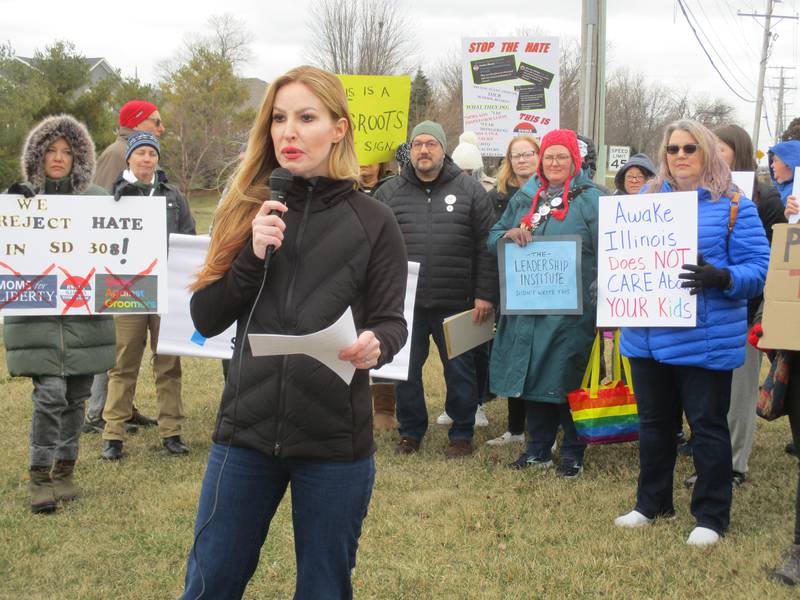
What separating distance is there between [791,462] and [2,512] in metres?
5.22

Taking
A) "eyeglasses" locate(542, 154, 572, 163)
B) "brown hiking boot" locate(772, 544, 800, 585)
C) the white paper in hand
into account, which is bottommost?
"brown hiking boot" locate(772, 544, 800, 585)

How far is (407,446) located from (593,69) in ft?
17.2

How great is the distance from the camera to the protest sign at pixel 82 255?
17.3 feet

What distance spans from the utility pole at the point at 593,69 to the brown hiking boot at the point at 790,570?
20.2ft

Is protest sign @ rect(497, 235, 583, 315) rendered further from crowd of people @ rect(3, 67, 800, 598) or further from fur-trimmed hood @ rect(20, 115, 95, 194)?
fur-trimmed hood @ rect(20, 115, 95, 194)

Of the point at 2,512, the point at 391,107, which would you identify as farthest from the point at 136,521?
the point at 391,107

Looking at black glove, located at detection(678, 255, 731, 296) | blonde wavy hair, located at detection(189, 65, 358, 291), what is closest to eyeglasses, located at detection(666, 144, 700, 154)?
black glove, located at detection(678, 255, 731, 296)

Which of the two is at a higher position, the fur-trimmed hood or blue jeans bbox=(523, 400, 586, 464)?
the fur-trimmed hood

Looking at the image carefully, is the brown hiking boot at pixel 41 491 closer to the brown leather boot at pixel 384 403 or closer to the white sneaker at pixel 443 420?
the brown leather boot at pixel 384 403

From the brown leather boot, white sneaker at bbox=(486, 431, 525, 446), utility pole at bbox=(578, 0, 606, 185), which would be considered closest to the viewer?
white sneaker at bbox=(486, 431, 525, 446)

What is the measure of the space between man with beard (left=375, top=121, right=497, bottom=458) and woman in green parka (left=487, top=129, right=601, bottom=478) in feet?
1.41

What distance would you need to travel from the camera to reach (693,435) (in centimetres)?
486

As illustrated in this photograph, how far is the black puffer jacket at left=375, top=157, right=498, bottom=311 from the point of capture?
6.66m

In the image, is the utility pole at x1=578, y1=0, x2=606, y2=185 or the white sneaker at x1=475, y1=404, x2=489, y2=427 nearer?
the white sneaker at x1=475, y1=404, x2=489, y2=427
